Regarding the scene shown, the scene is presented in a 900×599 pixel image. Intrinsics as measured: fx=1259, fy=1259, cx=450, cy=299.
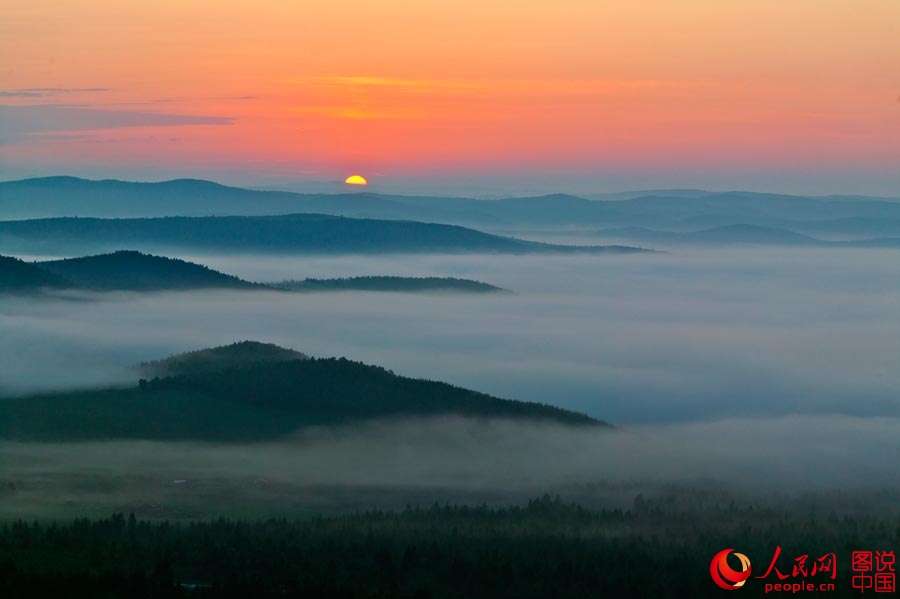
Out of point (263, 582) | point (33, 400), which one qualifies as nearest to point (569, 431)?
point (33, 400)

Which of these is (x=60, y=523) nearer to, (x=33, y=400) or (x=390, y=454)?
(x=390, y=454)

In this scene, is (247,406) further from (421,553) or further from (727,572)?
(727,572)

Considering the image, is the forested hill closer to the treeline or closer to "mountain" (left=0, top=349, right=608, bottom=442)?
"mountain" (left=0, top=349, right=608, bottom=442)

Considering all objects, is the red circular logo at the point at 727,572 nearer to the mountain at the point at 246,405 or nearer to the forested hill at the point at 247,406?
the mountain at the point at 246,405

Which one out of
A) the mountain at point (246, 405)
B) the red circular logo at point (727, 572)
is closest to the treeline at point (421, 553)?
the red circular logo at point (727, 572)

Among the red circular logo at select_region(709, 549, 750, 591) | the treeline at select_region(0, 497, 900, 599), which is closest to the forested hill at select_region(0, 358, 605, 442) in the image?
the treeline at select_region(0, 497, 900, 599)

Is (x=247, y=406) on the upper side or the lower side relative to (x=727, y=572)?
upper

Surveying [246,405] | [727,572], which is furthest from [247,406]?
[727,572]
